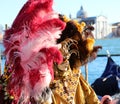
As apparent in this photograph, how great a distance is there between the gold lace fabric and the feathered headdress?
8.9 inches

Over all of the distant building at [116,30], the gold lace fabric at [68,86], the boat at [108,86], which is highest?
the gold lace fabric at [68,86]

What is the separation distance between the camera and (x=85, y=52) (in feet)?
5.09

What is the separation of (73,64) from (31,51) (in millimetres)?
372

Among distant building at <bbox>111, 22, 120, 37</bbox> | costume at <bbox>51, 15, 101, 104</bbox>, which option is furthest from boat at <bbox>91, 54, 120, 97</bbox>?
distant building at <bbox>111, 22, 120, 37</bbox>

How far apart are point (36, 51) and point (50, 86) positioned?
164 millimetres

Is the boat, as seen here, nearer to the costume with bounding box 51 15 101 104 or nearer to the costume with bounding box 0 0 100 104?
the costume with bounding box 51 15 101 104

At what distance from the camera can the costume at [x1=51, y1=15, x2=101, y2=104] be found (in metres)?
1.47

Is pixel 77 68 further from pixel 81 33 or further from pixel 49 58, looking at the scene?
pixel 49 58

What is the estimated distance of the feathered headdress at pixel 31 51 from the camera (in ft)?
3.98

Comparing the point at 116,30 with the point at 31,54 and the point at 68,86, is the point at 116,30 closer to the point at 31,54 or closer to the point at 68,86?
the point at 68,86

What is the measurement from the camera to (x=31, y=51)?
1209 millimetres

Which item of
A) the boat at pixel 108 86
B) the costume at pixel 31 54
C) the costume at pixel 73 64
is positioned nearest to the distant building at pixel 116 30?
the boat at pixel 108 86

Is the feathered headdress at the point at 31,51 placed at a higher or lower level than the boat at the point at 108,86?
higher

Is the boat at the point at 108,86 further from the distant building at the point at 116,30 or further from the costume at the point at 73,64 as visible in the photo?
the distant building at the point at 116,30
